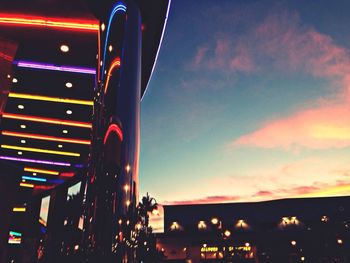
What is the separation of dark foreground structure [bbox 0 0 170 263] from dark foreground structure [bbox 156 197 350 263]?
1826 cm

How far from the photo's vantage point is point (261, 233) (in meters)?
34.3

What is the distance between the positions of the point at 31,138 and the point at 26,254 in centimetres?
746

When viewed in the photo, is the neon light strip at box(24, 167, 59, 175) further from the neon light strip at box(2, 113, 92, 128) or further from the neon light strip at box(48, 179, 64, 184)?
the neon light strip at box(2, 113, 92, 128)

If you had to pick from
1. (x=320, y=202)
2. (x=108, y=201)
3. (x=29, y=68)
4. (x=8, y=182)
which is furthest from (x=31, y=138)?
(x=320, y=202)

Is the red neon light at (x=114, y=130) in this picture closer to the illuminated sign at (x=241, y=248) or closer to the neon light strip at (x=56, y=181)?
the neon light strip at (x=56, y=181)

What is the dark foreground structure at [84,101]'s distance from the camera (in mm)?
4289

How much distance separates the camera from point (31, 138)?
1576 centimetres

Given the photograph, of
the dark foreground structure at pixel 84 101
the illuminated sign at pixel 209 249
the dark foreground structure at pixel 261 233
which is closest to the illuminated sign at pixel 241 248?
the dark foreground structure at pixel 261 233

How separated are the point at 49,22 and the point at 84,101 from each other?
462cm

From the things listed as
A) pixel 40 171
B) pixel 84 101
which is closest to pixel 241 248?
pixel 40 171

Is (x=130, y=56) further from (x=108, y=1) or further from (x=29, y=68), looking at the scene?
(x=29, y=68)

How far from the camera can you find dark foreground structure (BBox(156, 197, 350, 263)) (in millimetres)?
31497

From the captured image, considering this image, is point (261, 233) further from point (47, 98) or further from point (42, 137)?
point (47, 98)

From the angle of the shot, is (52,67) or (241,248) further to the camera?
(241,248)
